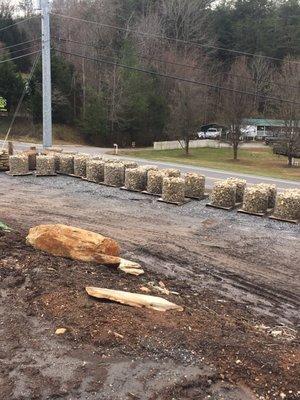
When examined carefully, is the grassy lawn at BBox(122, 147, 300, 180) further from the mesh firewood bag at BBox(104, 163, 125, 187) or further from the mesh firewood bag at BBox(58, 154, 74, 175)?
the mesh firewood bag at BBox(104, 163, 125, 187)

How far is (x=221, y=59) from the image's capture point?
221 ft

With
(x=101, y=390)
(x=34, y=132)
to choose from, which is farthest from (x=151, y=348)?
(x=34, y=132)

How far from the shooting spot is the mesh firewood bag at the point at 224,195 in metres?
14.6

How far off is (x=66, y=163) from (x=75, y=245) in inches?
461

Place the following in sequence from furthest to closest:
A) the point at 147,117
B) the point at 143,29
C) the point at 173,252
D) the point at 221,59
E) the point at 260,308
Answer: the point at 221,59 → the point at 143,29 → the point at 147,117 → the point at 173,252 → the point at 260,308

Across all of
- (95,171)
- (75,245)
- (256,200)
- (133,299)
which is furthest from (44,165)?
(133,299)

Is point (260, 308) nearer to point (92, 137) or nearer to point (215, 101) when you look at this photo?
point (92, 137)

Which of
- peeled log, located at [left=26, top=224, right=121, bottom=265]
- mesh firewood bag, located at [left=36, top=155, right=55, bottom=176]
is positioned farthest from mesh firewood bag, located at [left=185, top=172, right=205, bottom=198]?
peeled log, located at [left=26, top=224, right=121, bottom=265]

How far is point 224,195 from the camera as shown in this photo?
1463cm

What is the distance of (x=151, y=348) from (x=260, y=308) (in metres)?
2.87

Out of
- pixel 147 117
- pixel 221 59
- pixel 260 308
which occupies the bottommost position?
pixel 260 308

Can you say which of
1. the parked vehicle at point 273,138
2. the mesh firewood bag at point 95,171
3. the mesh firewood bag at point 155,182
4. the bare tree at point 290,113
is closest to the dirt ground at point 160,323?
the mesh firewood bag at point 155,182

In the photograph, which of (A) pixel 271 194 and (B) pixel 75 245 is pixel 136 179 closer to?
(A) pixel 271 194

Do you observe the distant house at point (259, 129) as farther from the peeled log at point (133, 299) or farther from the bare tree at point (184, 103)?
the peeled log at point (133, 299)
